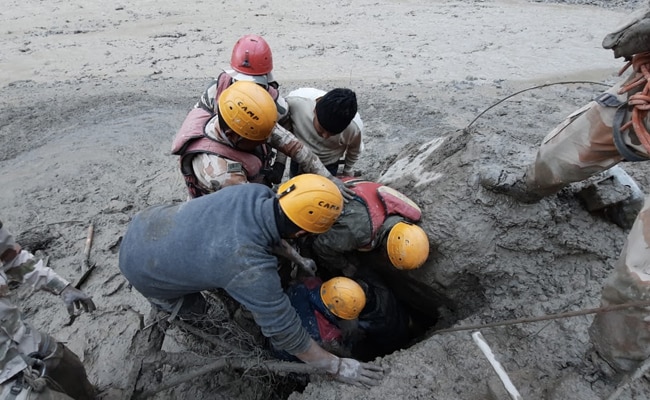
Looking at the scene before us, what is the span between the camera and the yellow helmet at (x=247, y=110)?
2.58 meters

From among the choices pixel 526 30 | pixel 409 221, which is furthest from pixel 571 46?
pixel 409 221

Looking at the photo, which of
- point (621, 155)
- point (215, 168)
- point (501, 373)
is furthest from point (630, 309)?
point (215, 168)

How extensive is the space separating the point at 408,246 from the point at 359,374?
0.76 meters

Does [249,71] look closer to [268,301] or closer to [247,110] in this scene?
[247,110]

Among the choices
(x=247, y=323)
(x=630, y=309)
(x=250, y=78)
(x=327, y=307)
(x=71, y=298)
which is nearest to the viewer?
(x=630, y=309)

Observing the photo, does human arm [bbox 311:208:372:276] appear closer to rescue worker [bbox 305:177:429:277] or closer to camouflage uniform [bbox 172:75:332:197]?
rescue worker [bbox 305:177:429:277]

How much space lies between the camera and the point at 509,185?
2.65 meters

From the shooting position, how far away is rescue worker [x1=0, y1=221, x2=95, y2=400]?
1.94m

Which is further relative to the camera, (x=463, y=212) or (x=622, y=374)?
(x=463, y=212)

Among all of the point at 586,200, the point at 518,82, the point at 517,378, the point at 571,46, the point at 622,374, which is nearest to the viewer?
the point at 622,374

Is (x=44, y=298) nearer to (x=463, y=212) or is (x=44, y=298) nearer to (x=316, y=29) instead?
(x=463, y=212)

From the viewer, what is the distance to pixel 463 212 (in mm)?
2787

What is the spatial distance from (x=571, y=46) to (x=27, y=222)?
9.00m

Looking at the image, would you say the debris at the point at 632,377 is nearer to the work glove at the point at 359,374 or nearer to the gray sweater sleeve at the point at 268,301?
the work glove at the point at 359,374
